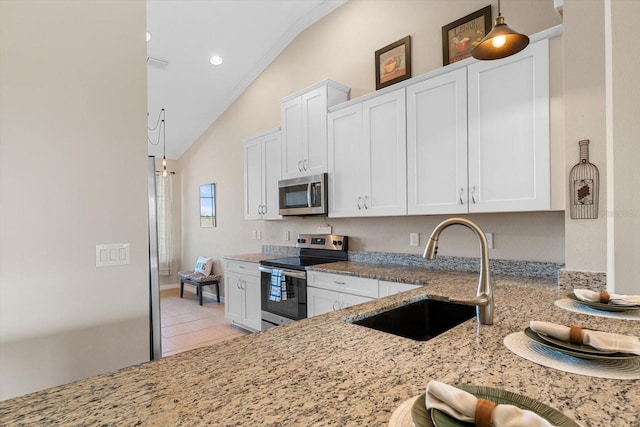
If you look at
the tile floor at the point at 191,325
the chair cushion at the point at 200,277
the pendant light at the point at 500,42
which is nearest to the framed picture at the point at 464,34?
the pendant light at the point at 500,42

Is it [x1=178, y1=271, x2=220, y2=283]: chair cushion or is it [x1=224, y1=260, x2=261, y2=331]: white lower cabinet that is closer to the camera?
[x1=224, y1=260, x2=261, y2=331]: white lower cabinet

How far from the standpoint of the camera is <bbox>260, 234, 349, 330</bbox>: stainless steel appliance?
3.27 m

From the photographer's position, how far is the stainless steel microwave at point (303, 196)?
3402 mm

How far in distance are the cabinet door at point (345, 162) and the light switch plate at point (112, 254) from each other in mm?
1921

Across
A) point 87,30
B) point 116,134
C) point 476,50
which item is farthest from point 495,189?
point 87,30

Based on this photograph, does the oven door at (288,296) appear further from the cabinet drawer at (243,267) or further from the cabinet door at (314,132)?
the cabinet door at (314,132)

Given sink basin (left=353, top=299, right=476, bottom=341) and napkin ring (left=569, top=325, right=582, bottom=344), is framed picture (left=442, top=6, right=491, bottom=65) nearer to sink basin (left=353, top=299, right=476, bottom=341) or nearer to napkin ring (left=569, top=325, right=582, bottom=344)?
sink basin (left=353, top=299, right=476, bottom=341)

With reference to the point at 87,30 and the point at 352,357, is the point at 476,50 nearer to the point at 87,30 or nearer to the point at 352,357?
the point at 352,357

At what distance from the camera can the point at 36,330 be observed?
5.26ft

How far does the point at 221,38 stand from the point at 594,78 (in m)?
4.07

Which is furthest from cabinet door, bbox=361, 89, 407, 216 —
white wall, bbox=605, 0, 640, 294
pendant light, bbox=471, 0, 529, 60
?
white wall, bbox=605, 0, 640, 294

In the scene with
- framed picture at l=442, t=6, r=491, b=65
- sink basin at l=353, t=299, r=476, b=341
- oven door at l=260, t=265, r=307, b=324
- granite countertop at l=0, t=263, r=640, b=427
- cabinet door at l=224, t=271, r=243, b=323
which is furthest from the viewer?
cabinet door at l=224, t=271, r=243, b=323

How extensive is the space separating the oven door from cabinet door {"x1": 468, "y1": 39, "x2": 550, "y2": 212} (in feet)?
5.53

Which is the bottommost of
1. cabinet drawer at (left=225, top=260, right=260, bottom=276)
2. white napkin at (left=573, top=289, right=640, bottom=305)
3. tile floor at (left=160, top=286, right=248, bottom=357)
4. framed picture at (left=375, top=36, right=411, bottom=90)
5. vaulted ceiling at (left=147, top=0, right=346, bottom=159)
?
tile floor at (left=160, top=286, right=248, bottom=357)
